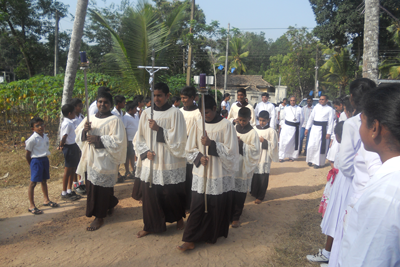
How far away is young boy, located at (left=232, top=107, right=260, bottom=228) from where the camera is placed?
4801 millimetres

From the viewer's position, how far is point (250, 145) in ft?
16.1

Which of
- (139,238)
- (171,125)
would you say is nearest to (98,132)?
(171,125)

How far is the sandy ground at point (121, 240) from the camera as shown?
3.75m

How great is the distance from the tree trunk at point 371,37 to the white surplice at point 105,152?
6384mm

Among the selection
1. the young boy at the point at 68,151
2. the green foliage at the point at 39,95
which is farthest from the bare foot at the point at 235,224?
the green foliage at the point at 39,95

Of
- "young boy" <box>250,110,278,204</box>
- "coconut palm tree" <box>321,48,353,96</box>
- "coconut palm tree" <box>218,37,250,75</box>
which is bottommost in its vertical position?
"young boy" <box>250,110,278,204</box>

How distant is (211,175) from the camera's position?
398cm

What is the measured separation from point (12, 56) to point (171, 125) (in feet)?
105

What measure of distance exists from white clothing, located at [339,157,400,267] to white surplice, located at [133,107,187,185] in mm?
3247

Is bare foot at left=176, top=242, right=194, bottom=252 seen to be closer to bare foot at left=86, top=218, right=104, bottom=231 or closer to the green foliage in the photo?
bare foot at left=86, top=218, right=104, bottom=231

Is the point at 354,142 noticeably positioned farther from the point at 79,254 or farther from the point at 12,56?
the point at 12,56

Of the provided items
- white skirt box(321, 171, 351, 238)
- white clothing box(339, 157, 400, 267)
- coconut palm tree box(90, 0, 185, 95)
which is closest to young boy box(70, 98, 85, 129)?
coconut palm tree box(90, 0, 185, 95)

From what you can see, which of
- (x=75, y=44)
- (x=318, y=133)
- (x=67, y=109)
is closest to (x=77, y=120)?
(x=67, y=109)

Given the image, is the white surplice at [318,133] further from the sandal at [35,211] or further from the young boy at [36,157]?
the sandal at [35,211]
